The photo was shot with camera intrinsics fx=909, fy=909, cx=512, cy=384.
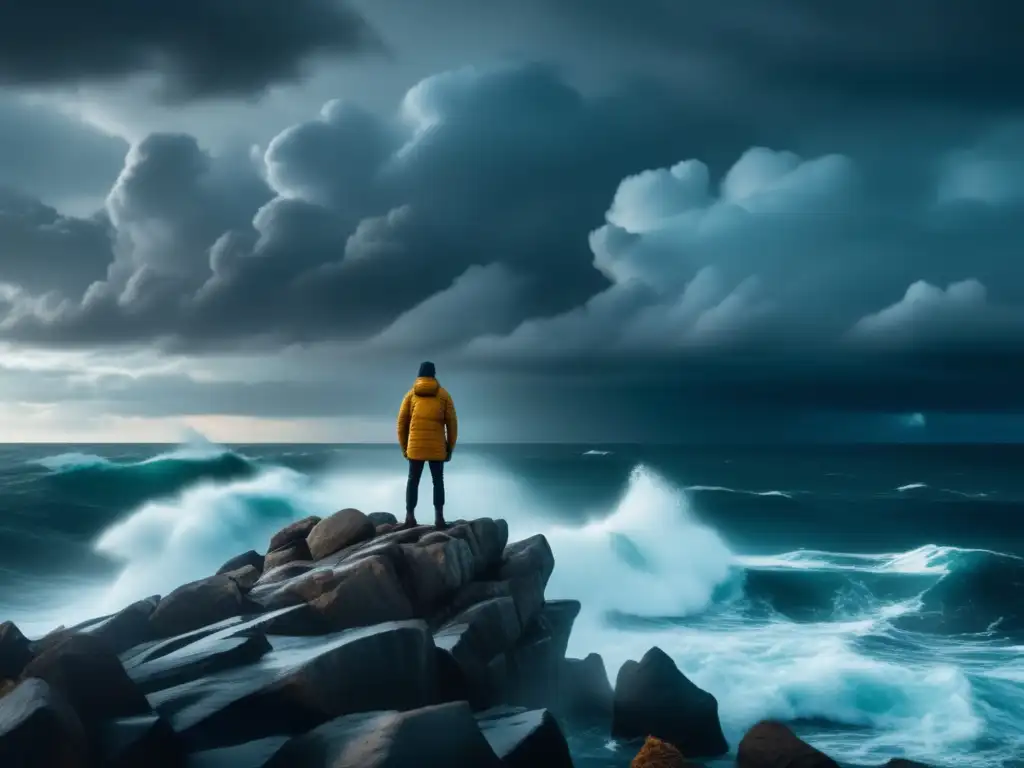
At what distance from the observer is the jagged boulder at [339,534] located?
12.9 meters

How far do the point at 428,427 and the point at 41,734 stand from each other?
269 inches

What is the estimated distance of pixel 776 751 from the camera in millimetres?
10680

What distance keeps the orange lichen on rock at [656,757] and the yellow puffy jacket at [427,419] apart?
15.8 feet

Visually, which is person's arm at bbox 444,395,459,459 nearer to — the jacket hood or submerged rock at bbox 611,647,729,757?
the jacket hood

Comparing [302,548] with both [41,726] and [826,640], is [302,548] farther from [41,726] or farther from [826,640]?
[826,640]

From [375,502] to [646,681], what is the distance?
22697mm

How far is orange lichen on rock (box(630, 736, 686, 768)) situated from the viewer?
940cm

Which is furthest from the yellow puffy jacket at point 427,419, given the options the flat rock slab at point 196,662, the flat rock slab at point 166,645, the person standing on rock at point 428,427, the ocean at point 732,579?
the ocean at point 732,579

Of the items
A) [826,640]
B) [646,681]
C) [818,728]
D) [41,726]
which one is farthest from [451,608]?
[826,640]

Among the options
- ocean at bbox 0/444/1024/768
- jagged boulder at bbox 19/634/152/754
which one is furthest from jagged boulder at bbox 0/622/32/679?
ocean at bbox 0/444/1024/768

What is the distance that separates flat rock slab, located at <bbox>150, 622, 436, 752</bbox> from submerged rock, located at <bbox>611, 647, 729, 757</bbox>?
517 centimetres

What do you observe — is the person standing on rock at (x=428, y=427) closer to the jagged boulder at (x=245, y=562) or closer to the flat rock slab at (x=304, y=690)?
the jagged boulder at (x=245, y=562)

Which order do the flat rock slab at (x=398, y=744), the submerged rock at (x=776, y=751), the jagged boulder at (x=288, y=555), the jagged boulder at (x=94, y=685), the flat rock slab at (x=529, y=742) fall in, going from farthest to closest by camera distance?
the jagged boulder at (x=288, y=555), the submerged rock at (x=776, y=751), the flat rock slab at (x=529, y=742), the jagged boulder at (x=94, y=685), the flat rock slab at (x=398, y=744)

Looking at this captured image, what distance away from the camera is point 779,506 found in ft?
205
